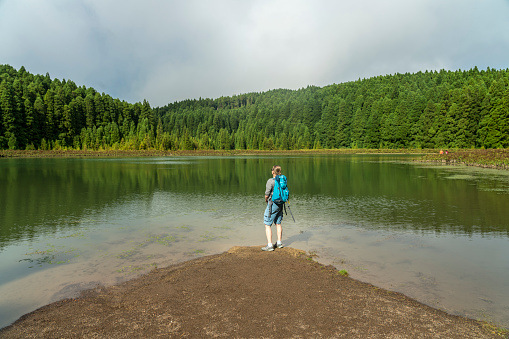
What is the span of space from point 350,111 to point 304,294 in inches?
6348

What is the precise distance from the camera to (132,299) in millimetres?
7191

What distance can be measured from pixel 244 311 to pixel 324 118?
571 ft

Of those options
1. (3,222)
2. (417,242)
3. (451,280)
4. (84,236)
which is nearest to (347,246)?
(417,242)

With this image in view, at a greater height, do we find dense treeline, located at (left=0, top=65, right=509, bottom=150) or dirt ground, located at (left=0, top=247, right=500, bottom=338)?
dense treeline, located at (left=0, top=65, right=509, bottom=150)

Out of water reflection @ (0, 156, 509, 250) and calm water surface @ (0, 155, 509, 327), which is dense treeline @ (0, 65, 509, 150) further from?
calm water surface @ (0, 155, 509, 327)

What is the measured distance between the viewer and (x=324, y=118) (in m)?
174

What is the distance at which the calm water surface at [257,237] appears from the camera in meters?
8.28

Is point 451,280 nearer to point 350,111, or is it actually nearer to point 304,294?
point 304,294

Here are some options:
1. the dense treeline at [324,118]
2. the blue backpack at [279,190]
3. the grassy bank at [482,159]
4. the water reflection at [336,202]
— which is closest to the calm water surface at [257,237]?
the water reflection at [336,202]

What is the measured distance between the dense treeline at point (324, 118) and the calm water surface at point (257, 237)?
78.5 metres

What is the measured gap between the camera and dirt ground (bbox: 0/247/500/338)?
5.80m

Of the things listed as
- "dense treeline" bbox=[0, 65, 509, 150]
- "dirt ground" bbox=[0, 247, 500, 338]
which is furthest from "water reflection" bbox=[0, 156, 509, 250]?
"dense treeline" bbox=[0, 65, 509, 150]

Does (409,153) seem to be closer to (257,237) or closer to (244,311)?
(257,237)

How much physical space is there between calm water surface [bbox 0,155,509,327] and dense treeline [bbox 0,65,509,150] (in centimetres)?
7846
